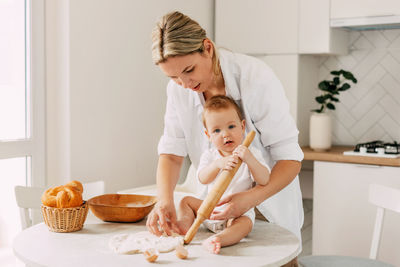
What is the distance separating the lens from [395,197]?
2.17m

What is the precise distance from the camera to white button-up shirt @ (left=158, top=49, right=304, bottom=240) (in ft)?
5.21

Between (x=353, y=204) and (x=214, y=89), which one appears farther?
(x=353, y=204)

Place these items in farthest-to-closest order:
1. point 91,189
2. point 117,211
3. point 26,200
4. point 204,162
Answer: point 91,189, point 26,200, point 204,162, point 117,211

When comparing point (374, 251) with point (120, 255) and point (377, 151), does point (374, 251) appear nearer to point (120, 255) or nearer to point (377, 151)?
point (377, 151)

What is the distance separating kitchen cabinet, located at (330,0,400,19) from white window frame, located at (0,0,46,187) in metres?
1.75

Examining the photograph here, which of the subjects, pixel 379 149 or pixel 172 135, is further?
pixel 379 149

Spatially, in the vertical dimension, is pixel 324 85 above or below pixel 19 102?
above

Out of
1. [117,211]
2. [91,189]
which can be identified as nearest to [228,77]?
[117,211]

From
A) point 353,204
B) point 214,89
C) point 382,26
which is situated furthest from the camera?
point 382,26

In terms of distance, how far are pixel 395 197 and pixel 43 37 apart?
1.79m

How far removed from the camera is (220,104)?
1576mm

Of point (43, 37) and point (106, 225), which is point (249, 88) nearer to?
point (106, 225)

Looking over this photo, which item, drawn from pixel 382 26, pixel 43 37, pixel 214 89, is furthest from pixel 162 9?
pixel 214 89

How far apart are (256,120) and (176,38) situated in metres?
0.40
